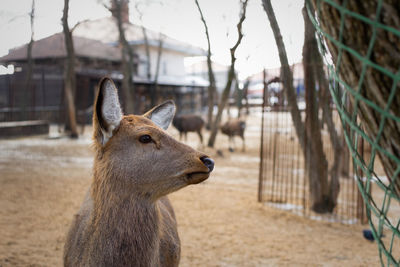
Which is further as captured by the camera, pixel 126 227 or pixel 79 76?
pixel 79 76

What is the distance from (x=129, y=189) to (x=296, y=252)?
3.18 meters

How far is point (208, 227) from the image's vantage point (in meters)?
5.42

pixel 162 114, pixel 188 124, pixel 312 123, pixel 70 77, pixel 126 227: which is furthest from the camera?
pixel 70 77

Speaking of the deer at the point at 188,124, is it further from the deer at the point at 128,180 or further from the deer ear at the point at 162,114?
the deer at the point at 128,180

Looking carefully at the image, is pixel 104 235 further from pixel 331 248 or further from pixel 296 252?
pixel 331 248

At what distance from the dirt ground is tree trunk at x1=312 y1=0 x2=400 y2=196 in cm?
345

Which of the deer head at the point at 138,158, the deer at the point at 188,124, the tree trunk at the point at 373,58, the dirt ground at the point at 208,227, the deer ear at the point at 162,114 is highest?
the tree trunk at the point at 373,58

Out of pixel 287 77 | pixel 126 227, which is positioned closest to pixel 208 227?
pixel 287 77

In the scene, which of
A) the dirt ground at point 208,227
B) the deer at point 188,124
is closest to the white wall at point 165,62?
the deer at point 188,124

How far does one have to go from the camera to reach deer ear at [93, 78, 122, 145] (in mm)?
2074

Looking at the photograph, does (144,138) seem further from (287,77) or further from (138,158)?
(287,77)

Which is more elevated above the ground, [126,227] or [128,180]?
[128,180]

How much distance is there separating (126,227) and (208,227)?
3.51 metres

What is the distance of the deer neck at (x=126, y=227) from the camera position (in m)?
2.05
